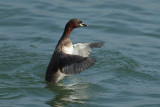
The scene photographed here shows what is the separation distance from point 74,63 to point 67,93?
1.06m

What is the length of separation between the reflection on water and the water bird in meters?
0.18

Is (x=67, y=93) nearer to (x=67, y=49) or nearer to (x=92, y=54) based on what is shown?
(x=67, y=49)

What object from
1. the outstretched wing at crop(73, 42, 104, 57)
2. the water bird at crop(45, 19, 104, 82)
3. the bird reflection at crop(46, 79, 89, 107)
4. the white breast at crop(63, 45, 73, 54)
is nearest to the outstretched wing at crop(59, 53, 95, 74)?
the water bird at crop(45, 19, 104, 82)

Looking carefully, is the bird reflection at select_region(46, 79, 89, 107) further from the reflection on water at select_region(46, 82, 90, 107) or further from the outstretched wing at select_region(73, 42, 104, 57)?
the outstretched wing at select_region(73, 42, 104, 57)

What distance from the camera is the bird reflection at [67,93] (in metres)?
8.52

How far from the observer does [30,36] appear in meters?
12.6

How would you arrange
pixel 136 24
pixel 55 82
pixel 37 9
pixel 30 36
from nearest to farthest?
pixel 55 82, pixel 30 36, pixel 136 24, pixel 37 9

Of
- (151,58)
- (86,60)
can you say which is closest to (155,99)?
(86,60)

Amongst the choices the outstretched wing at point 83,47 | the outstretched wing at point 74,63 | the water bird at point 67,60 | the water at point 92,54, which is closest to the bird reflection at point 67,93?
the water at point 92,54

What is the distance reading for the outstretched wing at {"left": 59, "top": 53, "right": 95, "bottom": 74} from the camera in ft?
26.5

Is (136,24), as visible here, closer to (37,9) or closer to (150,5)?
(150,5)

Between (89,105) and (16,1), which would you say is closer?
(89,105)

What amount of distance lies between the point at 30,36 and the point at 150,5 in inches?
200

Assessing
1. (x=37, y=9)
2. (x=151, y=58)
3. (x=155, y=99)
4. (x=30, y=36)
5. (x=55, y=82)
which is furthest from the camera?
(x=37, y=9)
